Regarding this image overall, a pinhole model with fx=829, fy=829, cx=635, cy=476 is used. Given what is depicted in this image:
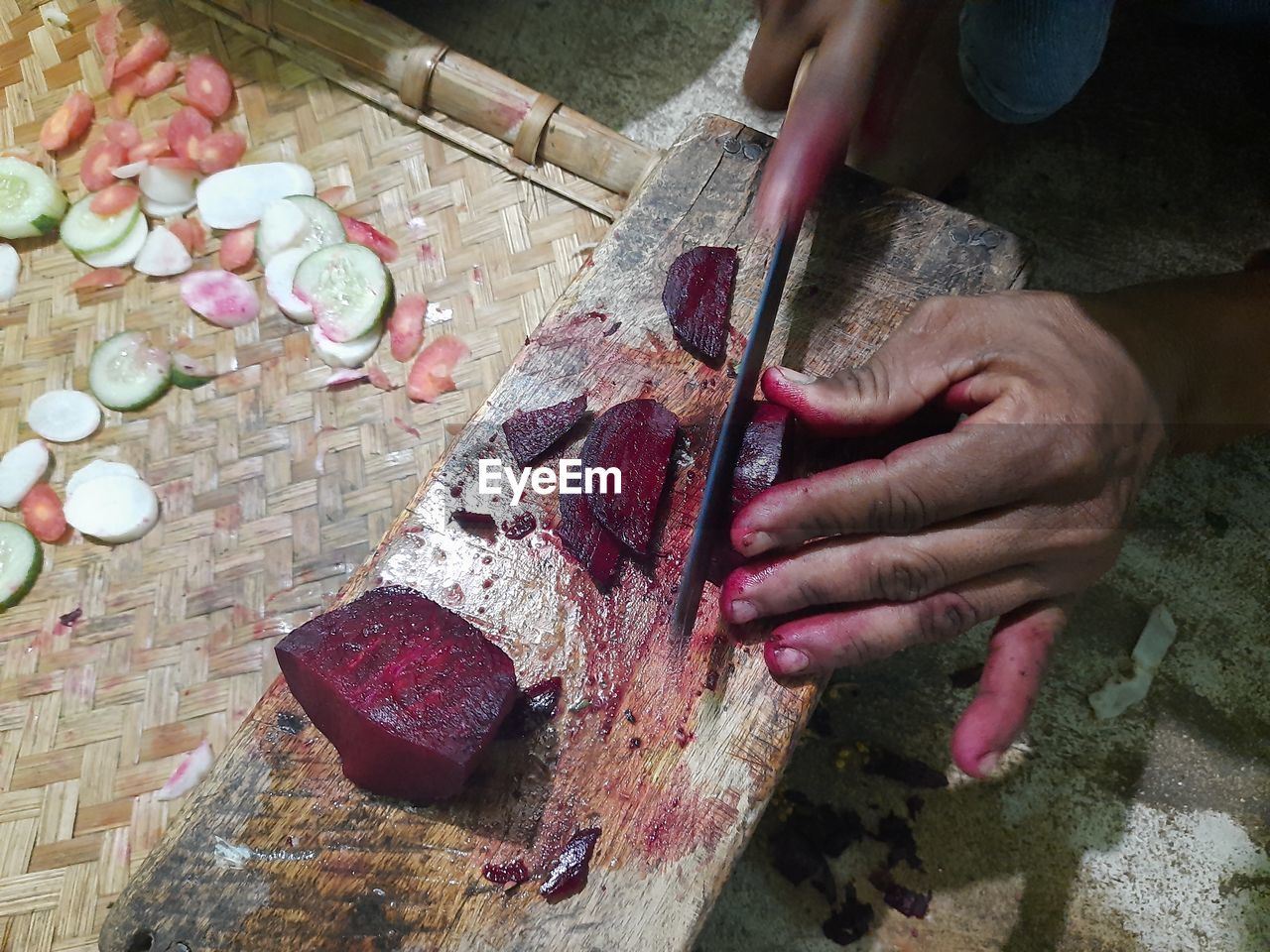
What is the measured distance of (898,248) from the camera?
223cm

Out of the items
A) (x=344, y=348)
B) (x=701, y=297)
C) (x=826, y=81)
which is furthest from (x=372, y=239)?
(x=826, y=81)

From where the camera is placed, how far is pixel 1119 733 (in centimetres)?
245

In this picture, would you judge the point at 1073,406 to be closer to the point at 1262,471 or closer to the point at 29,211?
the point at 1262,471

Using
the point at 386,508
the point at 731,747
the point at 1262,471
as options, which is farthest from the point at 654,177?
the point at 1262,471

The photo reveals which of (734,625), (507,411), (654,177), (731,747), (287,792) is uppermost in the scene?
(654,177)

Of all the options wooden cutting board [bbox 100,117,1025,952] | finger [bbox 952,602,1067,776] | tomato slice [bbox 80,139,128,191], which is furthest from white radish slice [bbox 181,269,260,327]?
finger [bbox 952,602,1067,776]

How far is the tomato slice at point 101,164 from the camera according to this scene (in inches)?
116

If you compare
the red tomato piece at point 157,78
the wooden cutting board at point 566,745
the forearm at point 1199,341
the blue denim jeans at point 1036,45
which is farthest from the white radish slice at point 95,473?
the blue denim jeans at point 1036,45

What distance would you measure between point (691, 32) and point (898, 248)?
6.45 feet

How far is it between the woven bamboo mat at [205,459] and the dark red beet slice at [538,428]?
584 mm

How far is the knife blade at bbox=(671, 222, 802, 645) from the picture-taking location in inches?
73.2

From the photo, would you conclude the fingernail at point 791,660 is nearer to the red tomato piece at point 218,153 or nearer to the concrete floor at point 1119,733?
the concrete floor at point 1119,733

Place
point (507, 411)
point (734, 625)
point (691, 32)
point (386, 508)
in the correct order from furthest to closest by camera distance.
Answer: point (691, 32) → point (386, 508) → point (507, 411) → point (734, 625)

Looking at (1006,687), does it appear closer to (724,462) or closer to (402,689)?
(724,462)
